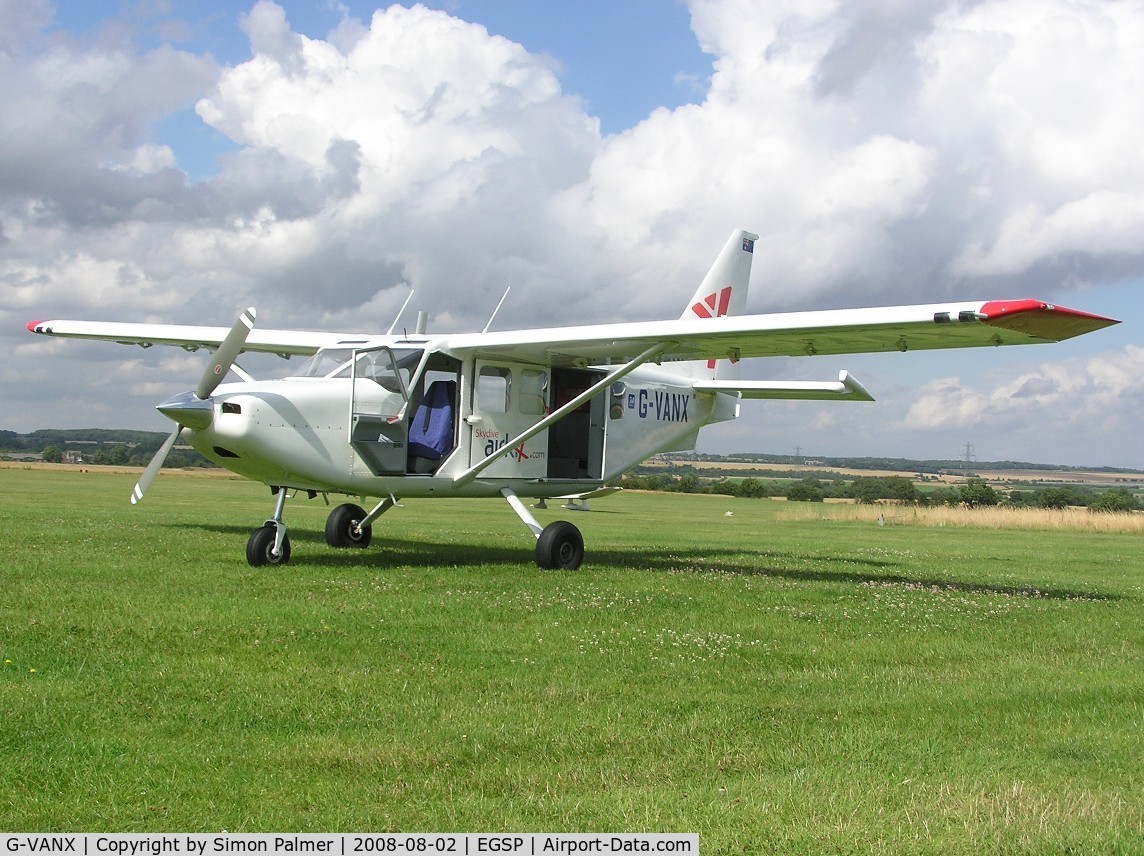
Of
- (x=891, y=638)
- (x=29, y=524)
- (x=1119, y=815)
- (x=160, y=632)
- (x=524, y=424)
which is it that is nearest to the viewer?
(x=1119, y=815)

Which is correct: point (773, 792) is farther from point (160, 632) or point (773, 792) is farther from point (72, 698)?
point (160, 632)

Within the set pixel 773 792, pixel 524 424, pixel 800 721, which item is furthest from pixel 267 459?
pixel 773 792

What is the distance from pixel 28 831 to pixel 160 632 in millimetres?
4303

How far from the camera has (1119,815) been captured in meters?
4.78

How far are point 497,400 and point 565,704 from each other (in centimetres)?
899

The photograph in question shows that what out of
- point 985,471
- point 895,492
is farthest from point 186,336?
point 985,471

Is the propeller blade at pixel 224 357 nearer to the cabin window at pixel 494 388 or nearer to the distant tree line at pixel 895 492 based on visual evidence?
the cabin window at pixel 494 388

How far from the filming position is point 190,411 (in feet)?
40.6

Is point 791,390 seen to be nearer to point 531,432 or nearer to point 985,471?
point 531,432

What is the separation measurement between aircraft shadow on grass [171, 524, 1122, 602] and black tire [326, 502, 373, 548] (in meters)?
0.31

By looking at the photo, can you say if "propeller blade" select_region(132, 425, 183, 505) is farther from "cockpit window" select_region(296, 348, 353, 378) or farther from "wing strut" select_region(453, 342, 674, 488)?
"wing strut" select_region(453, 342, 674, 488)

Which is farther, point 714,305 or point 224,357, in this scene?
point 714,305

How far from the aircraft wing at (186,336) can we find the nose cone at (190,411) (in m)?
4.99

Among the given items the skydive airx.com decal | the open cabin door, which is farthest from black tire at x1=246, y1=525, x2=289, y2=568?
the open cabin door
